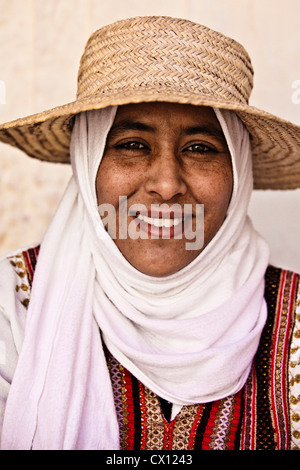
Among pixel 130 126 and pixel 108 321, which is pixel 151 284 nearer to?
pixel 108 321

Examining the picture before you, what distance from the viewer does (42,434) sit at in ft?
4.67

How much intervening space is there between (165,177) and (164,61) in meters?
0.31

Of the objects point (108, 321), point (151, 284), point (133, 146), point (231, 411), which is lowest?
point (231, 411)

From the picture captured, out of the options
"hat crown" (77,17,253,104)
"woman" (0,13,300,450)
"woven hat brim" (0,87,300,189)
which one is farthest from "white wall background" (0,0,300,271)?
"hat crown" (77,17,253,104)

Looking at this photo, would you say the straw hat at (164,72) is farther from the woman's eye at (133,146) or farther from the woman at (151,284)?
the woman's eye at (133,146)

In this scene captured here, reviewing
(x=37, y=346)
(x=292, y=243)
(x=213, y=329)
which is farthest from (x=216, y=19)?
(x=37, y=346)

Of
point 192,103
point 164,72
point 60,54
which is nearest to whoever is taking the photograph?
point 192,103

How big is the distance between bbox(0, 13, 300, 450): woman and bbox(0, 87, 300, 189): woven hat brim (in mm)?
14

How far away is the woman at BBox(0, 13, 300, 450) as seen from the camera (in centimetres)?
149

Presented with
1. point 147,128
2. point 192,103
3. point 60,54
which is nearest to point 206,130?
point 147,128

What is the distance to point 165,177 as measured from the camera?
1503mm

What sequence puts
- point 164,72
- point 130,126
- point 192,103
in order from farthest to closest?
point 130,126, point 164,72, point 192,103

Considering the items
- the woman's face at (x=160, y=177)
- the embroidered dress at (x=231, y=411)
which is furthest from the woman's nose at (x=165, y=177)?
the embroidered dress at (x=231, y=411)
